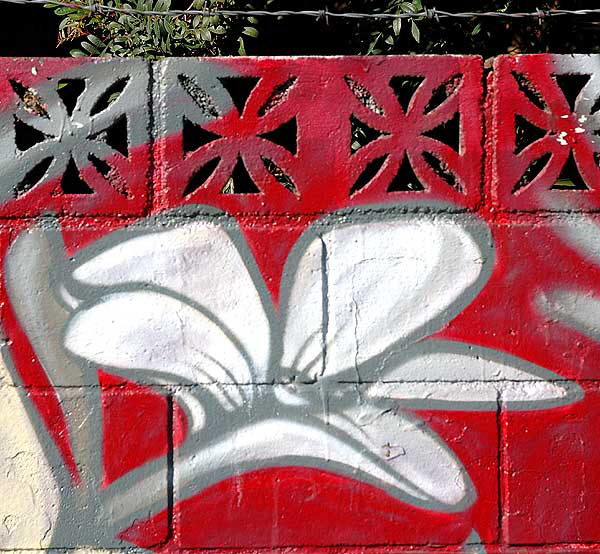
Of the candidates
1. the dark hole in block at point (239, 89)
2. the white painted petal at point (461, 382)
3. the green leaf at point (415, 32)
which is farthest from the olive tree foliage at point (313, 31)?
the white painted petal at point (461, 382)

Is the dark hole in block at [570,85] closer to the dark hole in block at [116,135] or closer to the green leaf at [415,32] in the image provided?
the green leaf at [415,32]

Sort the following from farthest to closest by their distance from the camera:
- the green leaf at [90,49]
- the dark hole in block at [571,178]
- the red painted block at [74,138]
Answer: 1. the green leaf at [90,49]
2. the dark hole in block at [571,178]
3. the red painted block at [74,138]

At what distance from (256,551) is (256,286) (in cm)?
80

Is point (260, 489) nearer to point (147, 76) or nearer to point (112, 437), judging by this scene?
point (112, 437)

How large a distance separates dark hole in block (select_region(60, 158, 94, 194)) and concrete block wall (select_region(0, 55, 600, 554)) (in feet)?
0.12

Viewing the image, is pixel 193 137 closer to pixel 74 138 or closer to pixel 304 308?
pixel 74 138

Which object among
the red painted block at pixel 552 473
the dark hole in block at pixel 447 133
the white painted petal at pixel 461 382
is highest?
the dark hole in block at pixel 447 133

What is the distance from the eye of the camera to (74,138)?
2.55m

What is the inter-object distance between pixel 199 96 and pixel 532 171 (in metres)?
1.23

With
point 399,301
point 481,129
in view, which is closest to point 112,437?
point 399,301

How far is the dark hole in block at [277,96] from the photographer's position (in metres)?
2.58

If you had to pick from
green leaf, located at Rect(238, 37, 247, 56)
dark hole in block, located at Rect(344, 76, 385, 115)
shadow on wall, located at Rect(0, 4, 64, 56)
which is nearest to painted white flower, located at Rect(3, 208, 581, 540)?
dark hole in block, located at Rect(344, 76, 385, 115)

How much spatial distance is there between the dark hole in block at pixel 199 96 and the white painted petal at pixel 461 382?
0.94 m

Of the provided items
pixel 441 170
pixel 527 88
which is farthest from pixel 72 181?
pixel 527 88
